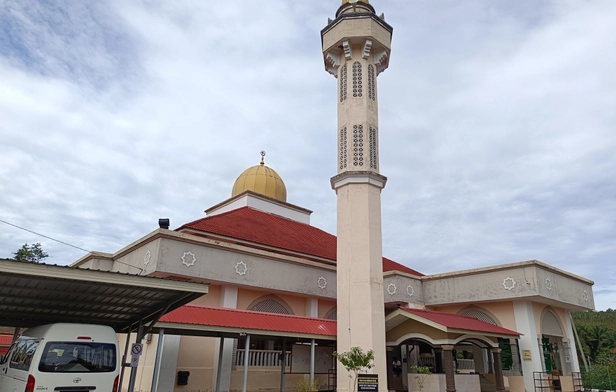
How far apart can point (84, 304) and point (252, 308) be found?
8430 millimetres

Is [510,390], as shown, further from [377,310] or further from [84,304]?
[84,304]

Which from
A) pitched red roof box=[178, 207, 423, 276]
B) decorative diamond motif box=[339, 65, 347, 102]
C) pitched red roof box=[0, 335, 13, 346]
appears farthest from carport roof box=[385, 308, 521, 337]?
pitched red roof box=[0, 335, 13, 346]

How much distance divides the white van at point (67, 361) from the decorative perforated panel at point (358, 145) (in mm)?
11487

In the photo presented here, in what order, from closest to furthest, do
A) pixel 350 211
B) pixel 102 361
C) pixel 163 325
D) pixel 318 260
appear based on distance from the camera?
pixel 102 361 → pixel 163 325 → pixel 350 211 → pixel 318 260

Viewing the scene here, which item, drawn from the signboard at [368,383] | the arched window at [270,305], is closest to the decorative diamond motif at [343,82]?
the arched window at [270,305]

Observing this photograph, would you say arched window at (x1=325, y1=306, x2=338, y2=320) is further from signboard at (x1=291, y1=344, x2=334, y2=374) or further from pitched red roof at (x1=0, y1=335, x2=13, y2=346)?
pitched red roof at (x1=0, y1=335, x2=13, y2=346)

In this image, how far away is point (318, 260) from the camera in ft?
70.6

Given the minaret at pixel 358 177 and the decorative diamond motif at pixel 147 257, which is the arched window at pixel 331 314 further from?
the decorative diamond motif at pixel 147 257

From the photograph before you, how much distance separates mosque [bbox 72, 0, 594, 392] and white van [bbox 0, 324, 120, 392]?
3902mm

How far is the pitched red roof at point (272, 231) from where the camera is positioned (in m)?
19.4

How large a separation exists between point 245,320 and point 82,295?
6152 mm

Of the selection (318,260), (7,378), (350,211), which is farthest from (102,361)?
(318,260)

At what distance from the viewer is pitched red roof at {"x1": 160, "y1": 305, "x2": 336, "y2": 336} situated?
1346cm

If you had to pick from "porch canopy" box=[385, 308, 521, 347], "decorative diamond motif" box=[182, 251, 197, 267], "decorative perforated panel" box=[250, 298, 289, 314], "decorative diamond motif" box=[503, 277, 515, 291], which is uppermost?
"decorative diamond motif" box=[503, 277, 515, 291]
